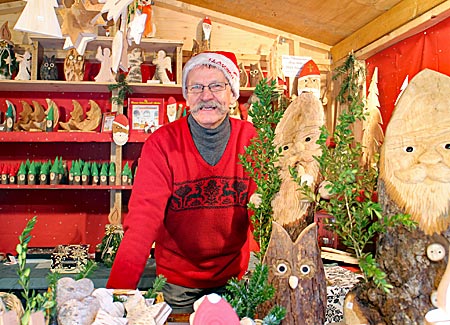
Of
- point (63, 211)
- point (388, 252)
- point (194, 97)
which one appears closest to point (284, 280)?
point (388, 252)

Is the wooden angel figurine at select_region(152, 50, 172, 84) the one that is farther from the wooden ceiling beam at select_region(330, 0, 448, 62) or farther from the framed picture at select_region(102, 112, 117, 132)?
the wooden ceiling beam at select_region(330, 0, 448, 62)

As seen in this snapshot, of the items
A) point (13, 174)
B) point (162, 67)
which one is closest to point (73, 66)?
point (162, 67)

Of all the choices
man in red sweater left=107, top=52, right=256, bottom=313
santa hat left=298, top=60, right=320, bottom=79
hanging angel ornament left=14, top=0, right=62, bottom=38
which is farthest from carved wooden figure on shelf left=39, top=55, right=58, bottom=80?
hanging angel ornament left=14, top=0, right=62, bottom=38

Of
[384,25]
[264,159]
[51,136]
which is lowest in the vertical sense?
[264,159]

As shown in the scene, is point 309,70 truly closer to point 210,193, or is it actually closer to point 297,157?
point 210,193

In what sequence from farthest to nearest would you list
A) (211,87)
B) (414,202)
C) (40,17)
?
1. (211,87)
2. (40,17)
3. (414,202)

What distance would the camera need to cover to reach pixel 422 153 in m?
0.77

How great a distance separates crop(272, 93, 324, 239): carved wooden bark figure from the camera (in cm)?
86

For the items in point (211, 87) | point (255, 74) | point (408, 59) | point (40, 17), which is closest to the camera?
point (40, 17)

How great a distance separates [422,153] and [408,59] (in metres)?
2.06

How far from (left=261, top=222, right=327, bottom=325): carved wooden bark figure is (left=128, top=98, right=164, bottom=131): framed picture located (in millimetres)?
2433

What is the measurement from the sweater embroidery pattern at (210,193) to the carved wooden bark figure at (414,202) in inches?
24.8

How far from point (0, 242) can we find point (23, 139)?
879 millimetres

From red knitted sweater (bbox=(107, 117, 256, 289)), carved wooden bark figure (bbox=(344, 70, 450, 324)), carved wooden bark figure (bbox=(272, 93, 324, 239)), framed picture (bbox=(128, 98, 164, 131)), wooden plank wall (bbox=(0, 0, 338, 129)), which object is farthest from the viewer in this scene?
wooden plank wall (bbox=(0, 0, 338, 129))
